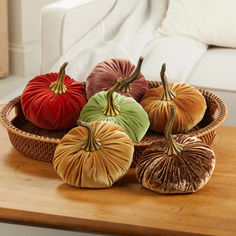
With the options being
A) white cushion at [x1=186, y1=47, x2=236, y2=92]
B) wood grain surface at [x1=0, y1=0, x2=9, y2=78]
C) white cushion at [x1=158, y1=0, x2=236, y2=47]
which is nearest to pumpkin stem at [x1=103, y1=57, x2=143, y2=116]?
white cushion at [x1=186, y1=47, x2=236, y2=92]

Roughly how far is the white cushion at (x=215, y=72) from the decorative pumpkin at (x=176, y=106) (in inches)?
20.8

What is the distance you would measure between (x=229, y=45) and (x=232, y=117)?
0.39m

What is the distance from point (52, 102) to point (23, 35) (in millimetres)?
2010

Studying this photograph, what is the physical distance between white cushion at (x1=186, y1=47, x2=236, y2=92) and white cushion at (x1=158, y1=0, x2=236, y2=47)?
11 cm

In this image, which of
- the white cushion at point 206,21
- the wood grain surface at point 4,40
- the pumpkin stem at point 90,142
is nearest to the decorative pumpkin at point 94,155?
the pumpkin stem at point 90,142

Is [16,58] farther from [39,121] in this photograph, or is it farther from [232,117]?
[39,121]

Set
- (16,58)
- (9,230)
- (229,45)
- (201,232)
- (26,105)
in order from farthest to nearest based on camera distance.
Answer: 1. (16,58)
2. (229,45)
3. (26,105)
4. (9,230)
5. (201,232)

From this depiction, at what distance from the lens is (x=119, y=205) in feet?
2.35

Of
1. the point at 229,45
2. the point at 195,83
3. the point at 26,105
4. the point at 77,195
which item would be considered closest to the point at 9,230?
the point at 77,195

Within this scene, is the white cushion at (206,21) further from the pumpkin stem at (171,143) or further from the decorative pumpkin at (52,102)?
the pumpkin stem at (171,143)

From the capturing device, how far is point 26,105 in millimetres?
879

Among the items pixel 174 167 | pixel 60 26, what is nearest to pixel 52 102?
pixel 174 167

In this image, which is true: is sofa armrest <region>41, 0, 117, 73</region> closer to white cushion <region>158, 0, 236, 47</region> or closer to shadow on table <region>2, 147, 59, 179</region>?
white cushion <region>158, 0, 236, 47</region>

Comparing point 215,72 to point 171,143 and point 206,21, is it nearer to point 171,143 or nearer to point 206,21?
point 206,21
